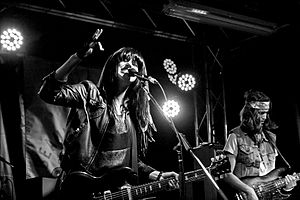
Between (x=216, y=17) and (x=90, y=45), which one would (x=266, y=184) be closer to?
(x=216, y=17)

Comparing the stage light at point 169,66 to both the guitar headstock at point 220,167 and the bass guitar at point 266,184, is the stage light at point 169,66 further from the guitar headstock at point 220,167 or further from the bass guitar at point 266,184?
the guitar headstock at point 220,167

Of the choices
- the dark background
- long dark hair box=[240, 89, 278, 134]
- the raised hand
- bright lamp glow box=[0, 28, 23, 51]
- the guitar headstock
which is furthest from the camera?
long dark hair box=[240, 89, 278, 134]

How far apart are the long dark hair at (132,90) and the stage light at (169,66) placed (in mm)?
1819

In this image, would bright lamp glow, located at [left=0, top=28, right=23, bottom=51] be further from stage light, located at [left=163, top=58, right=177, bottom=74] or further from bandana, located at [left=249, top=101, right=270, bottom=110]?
bandana, located at [left=249, top=101, right=270, bottom=110]

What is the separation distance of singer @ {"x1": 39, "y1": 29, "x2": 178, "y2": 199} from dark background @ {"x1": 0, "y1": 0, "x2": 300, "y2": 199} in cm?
115

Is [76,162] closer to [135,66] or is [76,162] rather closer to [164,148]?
[135,66]

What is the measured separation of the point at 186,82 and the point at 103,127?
97.6 inches

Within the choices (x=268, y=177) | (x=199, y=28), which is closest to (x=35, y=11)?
(x=199, y=28)

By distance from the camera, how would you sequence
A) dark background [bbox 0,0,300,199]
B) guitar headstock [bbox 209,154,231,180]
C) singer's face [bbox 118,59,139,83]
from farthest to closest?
dark background [bbox 0,0,300,199]
singer's face [bbox 118,59,139,83]
guitar headstock [bbox 209,154,231,180]

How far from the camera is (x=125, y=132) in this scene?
5211 mm

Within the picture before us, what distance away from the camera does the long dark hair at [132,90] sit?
5.36 meters

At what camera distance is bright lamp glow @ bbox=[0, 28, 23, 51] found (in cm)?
596

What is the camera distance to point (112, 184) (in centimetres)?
480

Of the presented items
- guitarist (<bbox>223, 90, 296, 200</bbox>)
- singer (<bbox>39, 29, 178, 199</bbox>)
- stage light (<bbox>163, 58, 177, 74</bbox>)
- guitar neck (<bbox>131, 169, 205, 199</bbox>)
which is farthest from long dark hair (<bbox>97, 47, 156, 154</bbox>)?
stage light (<bbox>163, 58, 177, 74</bbox>)
